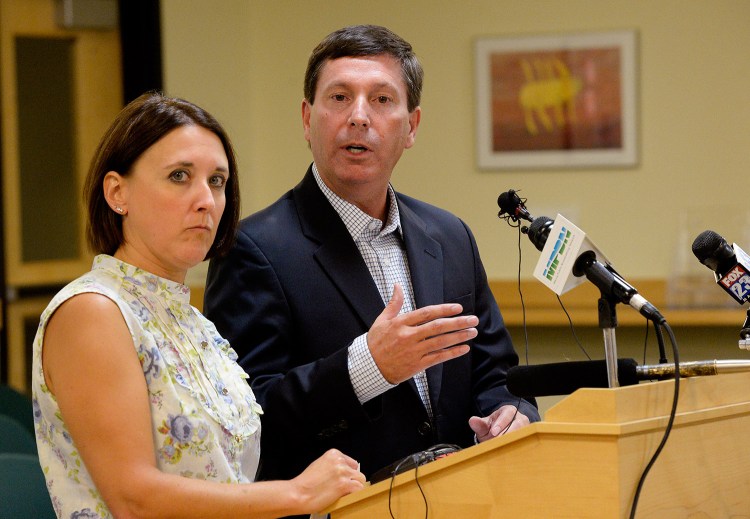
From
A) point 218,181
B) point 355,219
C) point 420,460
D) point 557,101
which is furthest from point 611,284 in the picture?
point 557,101

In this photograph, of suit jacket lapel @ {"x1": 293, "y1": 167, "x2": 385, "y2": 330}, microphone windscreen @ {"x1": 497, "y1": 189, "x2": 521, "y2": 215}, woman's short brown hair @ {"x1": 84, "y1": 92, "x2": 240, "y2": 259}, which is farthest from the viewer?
suit jacket lapel @ {"x1": 293, "y1": 167, "x2": 385, "y2": 330}

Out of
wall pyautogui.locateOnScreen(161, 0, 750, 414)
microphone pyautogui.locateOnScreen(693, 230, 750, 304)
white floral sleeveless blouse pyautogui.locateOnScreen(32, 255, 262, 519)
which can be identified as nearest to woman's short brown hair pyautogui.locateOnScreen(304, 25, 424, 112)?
white floral sleeveless blouse pyautogui.locateOnScreen(32, 255, 262, 519)

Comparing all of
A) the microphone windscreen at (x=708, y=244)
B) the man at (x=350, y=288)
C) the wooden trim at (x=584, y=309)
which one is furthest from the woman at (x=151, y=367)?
the wooden trim at (x=584, y=309)

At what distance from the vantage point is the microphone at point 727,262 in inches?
65.7

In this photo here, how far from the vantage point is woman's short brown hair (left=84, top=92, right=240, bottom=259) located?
1.63m

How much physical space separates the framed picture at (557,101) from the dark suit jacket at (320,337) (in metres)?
2.95

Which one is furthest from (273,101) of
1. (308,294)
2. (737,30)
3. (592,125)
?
(308,294)

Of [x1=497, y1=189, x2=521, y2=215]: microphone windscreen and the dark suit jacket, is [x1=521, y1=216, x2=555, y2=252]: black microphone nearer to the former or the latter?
[x1=497, y1=189, x2=521, y2=215]: microphone windscreen

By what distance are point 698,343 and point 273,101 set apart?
8.06 ft

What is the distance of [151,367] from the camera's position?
1554 mm

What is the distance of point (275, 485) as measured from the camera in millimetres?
1553

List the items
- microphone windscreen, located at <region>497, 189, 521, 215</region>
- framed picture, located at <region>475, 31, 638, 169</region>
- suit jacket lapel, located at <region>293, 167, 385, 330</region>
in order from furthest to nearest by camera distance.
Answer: framed picture, located at <region>475, 31, 638, 169</region> < suit jacket lapel, located at <region>293, 167, 385, 330</region> < microphone windscreen, located at <region>497, 189, 521, 215</region>

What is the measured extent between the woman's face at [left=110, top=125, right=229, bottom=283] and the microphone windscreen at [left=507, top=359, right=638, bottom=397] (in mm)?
555

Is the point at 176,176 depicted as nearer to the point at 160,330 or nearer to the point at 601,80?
the point at 160,330
